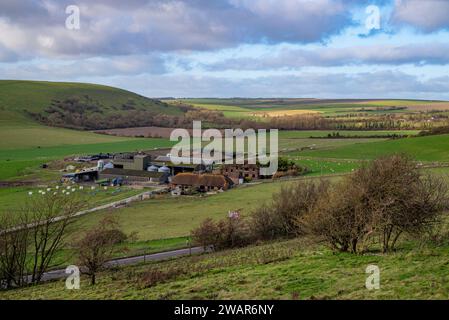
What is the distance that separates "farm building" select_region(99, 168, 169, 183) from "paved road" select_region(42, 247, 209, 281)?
150 feet

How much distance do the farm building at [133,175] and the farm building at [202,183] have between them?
29.3ft

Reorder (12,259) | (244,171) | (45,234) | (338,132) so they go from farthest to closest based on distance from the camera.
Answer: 1. (338,132)
2. (244,171)
3. (45,234)
4. (12,259)

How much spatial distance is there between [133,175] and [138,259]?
166 feet

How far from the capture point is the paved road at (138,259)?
27602 millimetres

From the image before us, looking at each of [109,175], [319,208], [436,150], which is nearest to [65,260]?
[319,208]

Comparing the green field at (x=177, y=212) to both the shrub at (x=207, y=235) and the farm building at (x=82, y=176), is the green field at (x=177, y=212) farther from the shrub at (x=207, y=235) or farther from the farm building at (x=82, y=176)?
the farm building at (x=82, y=176)

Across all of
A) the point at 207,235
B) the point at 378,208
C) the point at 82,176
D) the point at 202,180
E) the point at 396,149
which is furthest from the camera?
the point at 396,149

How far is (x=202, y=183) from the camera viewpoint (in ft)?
224

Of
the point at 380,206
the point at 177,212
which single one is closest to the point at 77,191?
the point at 177,212

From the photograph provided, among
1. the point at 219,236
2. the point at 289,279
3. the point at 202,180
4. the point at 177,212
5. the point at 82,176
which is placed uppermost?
the point at 289,279

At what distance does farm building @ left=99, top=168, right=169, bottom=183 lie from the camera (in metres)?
78.4

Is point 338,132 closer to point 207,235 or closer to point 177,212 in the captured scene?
point 177,212

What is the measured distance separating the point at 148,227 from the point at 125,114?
14957 cm
